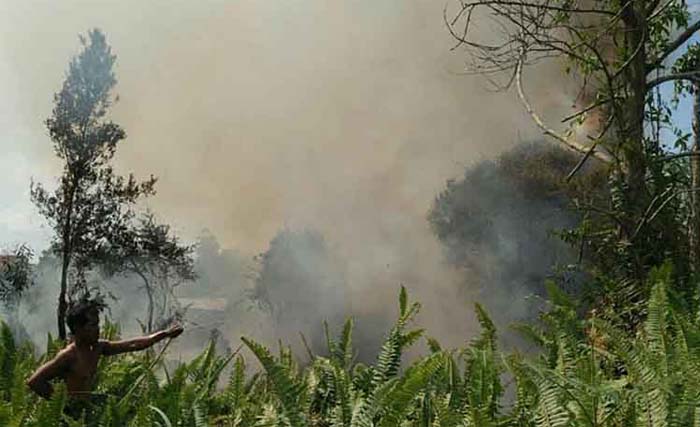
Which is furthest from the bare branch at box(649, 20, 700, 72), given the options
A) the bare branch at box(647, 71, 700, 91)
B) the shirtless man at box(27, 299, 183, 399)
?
the shirtless man at box(27, 299, 183, 399)

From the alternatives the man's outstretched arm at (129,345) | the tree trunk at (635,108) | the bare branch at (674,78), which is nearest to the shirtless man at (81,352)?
the man's outstretched arm at (129,345)

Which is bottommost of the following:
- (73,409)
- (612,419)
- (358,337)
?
(612,419)

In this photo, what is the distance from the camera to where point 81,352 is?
3859 mm

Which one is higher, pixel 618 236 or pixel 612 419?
pixel 618 236

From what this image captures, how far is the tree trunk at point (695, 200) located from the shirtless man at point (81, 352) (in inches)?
127

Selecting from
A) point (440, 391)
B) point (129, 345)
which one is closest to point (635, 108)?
point (440, 391)

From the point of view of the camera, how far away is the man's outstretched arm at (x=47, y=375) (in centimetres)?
360

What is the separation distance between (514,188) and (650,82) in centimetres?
1439

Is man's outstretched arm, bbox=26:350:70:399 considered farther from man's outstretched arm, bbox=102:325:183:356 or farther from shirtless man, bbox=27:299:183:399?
man's outstretched arm, bbox=102:325:183:356

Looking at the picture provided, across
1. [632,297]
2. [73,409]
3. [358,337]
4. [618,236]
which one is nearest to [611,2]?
[618,236]

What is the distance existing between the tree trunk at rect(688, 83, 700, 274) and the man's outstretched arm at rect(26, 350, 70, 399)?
3.63 m

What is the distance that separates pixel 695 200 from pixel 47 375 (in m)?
4.06

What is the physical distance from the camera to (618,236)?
5137 mm

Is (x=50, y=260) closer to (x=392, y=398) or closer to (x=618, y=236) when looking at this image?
(x=618, y=236)
